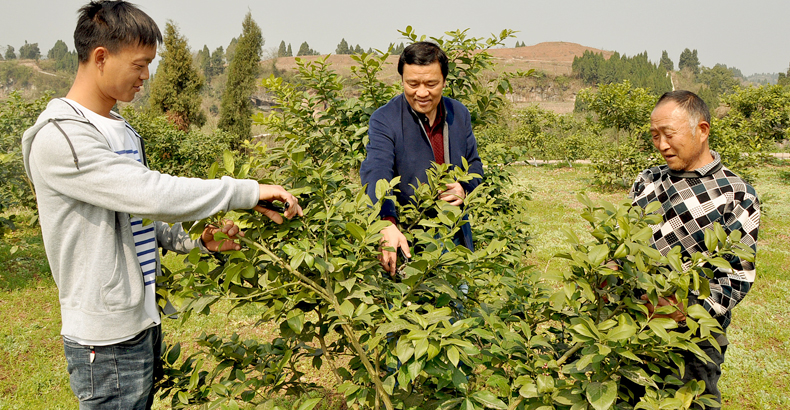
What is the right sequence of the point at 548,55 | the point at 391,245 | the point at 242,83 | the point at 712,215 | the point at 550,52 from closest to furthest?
the point at 391,245
the point at 712,215
the point at 242,83
the point at 548,55
the point at 550,52

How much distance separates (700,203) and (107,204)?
2.14 m

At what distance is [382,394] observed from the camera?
1.53 meters

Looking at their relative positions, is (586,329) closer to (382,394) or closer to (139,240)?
(382,394)

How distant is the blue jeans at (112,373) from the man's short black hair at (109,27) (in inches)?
33.4

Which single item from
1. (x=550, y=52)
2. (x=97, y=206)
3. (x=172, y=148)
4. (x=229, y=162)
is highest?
(x=550, y=52)

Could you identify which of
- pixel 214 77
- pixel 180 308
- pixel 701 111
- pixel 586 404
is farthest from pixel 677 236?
pixel 214 77

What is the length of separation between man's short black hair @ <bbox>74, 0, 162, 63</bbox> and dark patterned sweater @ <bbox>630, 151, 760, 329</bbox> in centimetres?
206

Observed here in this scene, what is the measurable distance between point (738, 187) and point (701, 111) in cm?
34

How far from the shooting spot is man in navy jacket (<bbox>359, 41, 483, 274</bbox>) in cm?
214

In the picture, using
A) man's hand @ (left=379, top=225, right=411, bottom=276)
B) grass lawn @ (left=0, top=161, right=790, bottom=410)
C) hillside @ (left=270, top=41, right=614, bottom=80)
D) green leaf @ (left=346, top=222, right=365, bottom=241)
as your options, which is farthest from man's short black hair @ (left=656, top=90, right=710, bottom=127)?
hillside @ (left=270, top=41, right=614, bottom=80)

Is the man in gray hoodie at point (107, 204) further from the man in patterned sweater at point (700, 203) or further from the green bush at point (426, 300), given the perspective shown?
the man in patterned sweater at point (700, 203)

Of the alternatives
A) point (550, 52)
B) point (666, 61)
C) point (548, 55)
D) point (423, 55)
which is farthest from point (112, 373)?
point (666, 61)

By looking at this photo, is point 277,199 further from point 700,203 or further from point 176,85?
point 176,85

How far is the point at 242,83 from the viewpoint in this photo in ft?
67.9
